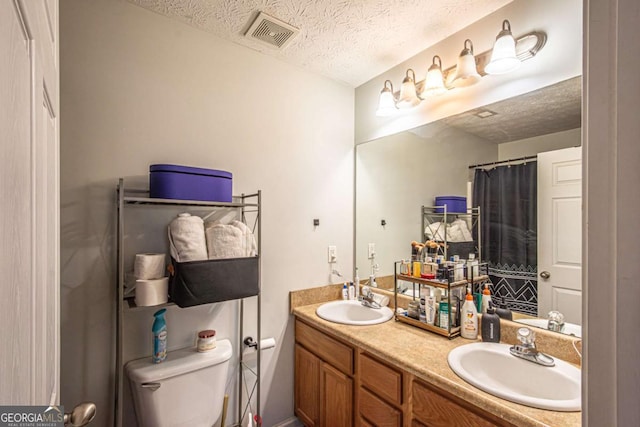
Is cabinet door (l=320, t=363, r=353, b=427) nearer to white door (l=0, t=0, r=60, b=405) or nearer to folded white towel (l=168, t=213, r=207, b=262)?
folded white towel (l=168, t=213, r=207, b=262)

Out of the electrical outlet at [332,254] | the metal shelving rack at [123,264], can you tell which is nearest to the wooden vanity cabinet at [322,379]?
the metal shelving rack at [123,264]

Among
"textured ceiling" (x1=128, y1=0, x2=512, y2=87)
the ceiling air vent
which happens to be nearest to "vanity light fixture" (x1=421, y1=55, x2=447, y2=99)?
"textured ceiling" (x1=128, y1=0, x2=512, y2=87)

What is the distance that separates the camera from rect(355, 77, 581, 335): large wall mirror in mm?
1326

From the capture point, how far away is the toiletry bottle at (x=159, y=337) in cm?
141

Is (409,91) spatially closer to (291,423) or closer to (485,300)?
(485,300)

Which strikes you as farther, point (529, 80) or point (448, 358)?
point (529, 80)

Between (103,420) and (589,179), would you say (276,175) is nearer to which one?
(103,420)

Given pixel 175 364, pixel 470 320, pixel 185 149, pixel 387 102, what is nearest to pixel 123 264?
pixel 175 364

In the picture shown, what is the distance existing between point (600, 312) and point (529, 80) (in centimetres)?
145

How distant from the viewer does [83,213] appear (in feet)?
4.46

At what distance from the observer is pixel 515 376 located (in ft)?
4.12

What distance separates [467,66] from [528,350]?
1375mm

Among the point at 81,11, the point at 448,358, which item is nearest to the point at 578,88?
the point at 448,358

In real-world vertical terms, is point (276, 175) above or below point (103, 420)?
above
